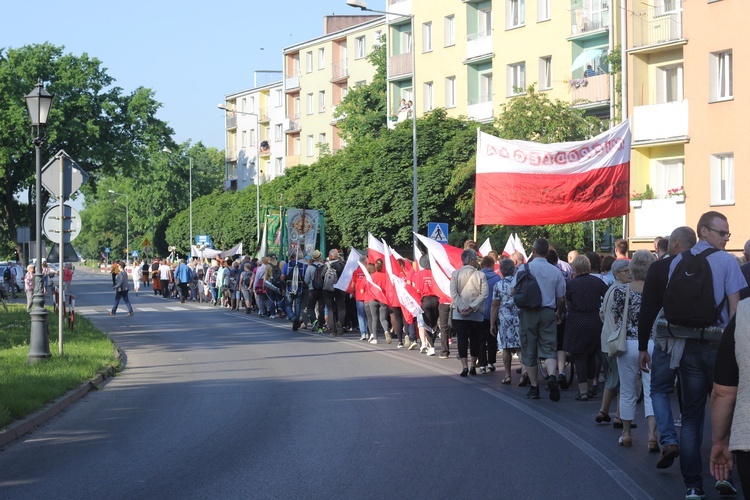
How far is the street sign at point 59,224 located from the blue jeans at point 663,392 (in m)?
12.0

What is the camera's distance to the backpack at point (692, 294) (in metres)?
7.66

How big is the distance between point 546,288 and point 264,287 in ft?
66.8

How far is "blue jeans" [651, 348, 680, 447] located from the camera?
8.28 meters

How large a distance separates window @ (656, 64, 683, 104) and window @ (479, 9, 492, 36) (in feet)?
59.6

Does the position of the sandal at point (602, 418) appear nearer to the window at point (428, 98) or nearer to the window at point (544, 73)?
the window at point (544, 73)

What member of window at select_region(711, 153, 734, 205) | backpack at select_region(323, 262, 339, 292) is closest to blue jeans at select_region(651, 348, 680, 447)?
backpack at select_region(323, 262, 339, 292)

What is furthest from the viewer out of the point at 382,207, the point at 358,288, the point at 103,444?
the point at 382,207

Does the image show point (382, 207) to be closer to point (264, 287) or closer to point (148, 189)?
point (264, 287)

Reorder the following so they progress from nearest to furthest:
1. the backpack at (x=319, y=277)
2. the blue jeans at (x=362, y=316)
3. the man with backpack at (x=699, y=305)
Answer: the man with backpack at (x=699, y=305) → the blue jeans at (x=362, y=316) → the backpack at (x=319, y=277)

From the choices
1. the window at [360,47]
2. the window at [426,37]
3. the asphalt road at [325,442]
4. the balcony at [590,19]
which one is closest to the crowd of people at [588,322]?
the asphalt road at [325,442]

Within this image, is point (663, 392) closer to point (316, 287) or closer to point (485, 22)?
point (316, 287)

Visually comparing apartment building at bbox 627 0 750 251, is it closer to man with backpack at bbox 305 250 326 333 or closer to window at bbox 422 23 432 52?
man with backpack at bbox 305 250 326 333

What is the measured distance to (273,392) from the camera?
47.1 ft

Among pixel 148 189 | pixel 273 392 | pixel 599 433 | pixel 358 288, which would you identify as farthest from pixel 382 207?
pixel 148 189
